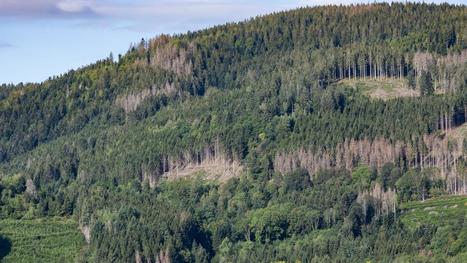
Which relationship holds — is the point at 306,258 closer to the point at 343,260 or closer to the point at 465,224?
the point at 343,260

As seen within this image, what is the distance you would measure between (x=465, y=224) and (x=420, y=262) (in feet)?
42.7

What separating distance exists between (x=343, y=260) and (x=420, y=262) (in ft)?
35.2

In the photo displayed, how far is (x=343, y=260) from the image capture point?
642 ft

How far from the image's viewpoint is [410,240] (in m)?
199

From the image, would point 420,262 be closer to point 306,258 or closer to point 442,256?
point 442,256

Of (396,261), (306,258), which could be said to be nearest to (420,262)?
(396,261)

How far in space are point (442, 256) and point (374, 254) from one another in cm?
988

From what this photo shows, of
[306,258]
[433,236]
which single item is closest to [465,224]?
[433,236]

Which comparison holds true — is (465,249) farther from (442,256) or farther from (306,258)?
(306,258)

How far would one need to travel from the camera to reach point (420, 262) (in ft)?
618

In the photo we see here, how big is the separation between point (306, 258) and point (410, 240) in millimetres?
11973

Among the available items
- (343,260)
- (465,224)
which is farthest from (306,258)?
(465,224)

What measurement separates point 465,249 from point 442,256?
10.4 feet

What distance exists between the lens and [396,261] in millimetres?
189375
